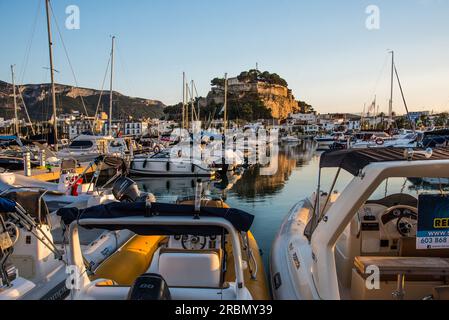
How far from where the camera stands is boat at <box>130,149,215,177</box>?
896 inches

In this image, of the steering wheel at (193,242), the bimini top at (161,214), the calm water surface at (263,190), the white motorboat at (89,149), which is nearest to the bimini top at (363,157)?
the bimini top at (161,214)

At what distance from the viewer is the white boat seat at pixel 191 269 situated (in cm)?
411

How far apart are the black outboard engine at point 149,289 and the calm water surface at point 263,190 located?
257 inches

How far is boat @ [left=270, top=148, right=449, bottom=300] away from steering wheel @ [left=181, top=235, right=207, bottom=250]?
4.08 ft

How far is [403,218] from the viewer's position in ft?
16.0

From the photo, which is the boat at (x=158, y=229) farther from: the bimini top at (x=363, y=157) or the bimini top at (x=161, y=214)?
the bimini top at (x=363, y=157)

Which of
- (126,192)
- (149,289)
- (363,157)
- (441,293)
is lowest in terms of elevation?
(441,293)

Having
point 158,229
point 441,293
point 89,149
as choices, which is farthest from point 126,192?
point 89,149

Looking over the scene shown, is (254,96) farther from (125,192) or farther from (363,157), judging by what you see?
(363,157)

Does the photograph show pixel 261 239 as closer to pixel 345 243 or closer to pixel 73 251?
pixel 345 243

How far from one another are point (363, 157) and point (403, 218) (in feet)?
A: 6.06

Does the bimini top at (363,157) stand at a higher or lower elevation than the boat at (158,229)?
higher
